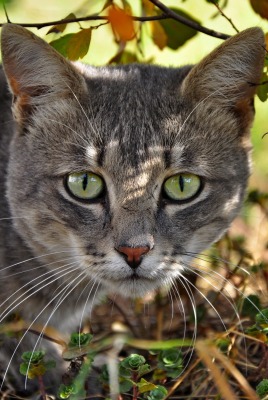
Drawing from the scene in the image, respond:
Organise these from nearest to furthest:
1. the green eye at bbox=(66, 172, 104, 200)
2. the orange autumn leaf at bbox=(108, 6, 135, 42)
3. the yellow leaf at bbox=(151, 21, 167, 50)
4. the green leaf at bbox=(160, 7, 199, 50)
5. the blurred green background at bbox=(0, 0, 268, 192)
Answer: the orange autumn leaf at bbox=(108, 6, 135, 42) → the green eye at bbox=(66, 172, 104, 200) → the yellow leaf at bbox=(151, 21, 167, 50) → the green leaf at bbox=(160, 7, 199, 50) → the blurred green background at bbox=(0, 0, 268, 192)

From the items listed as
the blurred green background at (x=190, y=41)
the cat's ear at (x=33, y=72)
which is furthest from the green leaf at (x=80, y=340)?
the blurred green background at (x=190, y=41)

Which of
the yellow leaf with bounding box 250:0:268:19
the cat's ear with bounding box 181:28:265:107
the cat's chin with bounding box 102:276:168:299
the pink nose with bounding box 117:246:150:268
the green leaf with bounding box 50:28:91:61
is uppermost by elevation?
the yellow leaf with bounding box 250:0:268:19

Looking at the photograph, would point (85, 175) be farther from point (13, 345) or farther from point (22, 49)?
point (13, 345)

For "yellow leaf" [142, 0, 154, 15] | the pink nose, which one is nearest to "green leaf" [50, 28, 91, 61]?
"yellow leaf" [142, 0, 154, 15]

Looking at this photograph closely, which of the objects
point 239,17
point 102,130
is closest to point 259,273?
point 102,130

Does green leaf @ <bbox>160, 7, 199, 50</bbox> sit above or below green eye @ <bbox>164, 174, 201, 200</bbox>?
above

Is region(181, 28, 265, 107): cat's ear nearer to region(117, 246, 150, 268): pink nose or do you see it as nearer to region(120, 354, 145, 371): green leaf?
region(117, 246, 150, 268): pink nose

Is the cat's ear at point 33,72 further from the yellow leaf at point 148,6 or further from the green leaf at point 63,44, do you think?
the yellow leaf at point 148,6
